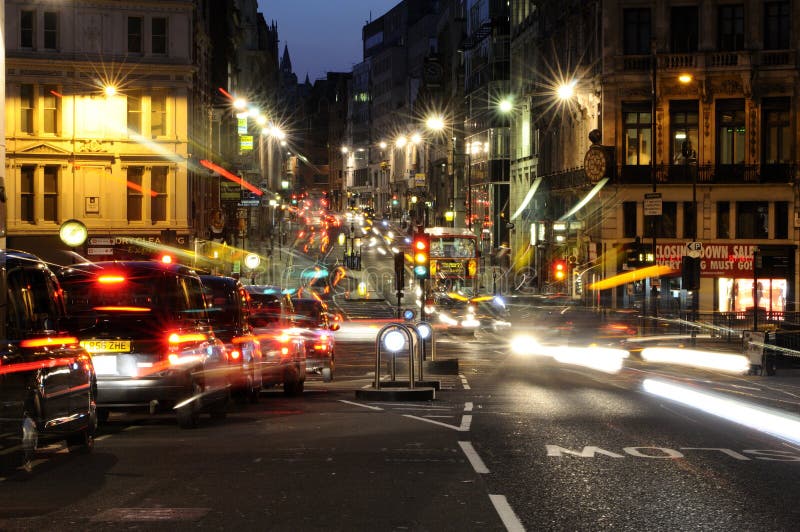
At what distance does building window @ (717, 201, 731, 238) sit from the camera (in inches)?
2295

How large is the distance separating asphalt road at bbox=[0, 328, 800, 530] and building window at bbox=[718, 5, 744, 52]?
41351mm

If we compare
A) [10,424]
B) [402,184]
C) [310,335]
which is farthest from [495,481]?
[402,184]

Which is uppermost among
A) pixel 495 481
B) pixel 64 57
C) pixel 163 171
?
pixel 64 57

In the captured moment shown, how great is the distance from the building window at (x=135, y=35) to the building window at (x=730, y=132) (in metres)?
27.3

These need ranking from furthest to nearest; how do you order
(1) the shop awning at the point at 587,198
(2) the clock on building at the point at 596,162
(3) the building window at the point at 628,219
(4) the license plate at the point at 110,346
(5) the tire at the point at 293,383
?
1. (3) the building window at the point at 628,219
2. (1) the shop awning at the point at 587,198
3. (2) the clock on building at the point at 596,162
4. (5) the tire at the point at 293,383
5. (4) the license plate at the point at 110,346

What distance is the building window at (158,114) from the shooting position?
2200 inches

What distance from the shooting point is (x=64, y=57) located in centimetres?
5416

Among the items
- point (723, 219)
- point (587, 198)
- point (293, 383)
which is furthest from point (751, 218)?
point (293, 383)

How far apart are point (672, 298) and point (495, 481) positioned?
1853 inches

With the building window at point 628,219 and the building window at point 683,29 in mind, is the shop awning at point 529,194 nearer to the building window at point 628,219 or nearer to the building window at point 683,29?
the building window at point 628,219

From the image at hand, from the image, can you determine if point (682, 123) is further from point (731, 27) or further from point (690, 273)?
point (690, 273)

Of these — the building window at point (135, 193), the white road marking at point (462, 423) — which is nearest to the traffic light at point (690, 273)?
the building window at point (135, 193)

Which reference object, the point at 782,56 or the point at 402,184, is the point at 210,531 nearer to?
the point at 782,56

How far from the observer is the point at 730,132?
5812 cm
